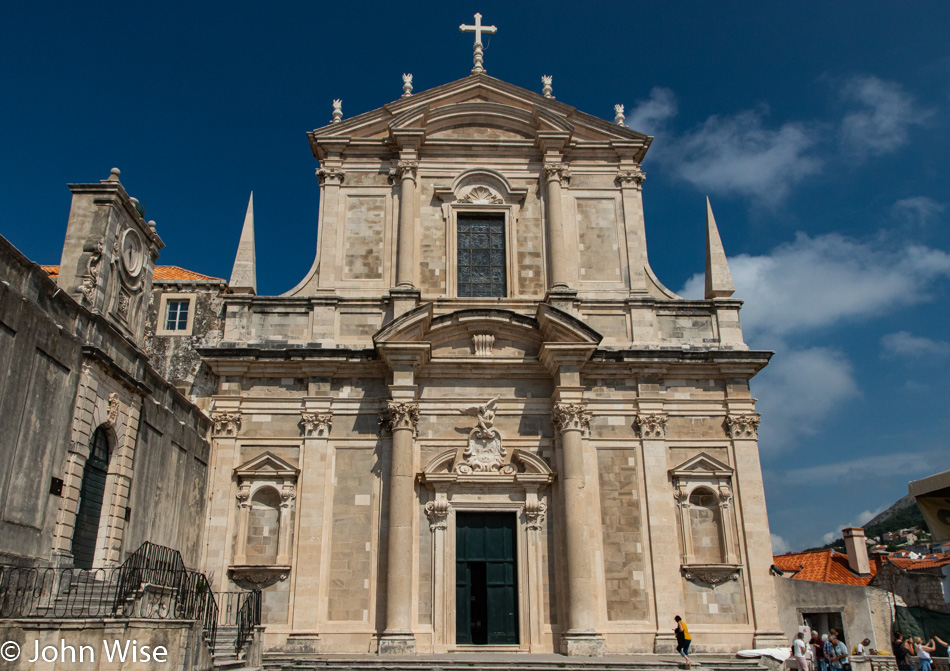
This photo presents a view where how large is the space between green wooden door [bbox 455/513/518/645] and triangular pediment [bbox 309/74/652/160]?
8.99 meters

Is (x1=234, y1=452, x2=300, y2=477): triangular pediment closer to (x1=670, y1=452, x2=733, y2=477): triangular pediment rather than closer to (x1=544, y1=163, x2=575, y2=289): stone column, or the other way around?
(x1=544, y1=163, x2=575, y2=289): stone column

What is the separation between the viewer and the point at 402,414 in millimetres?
16062

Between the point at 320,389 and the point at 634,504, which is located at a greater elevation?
the point at 320,389

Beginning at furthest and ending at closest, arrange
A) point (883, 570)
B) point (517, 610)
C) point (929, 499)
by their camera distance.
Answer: point (883, 570)
point (517, 610)
point (929, 499)

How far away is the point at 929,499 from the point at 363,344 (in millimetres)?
11674

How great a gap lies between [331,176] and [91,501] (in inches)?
376

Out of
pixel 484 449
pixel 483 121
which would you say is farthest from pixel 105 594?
pixel 483 121

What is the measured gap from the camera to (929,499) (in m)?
7.91

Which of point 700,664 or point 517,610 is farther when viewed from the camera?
point 517,610

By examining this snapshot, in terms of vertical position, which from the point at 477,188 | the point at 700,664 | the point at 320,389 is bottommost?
the point at 700,664

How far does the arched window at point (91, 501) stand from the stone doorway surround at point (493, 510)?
6.13 m

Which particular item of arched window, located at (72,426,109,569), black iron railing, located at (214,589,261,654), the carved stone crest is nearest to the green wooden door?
the carved stone crest

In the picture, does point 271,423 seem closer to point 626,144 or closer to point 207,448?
point 207,448

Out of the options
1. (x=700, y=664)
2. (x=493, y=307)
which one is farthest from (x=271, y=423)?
(x=700, y=664)
